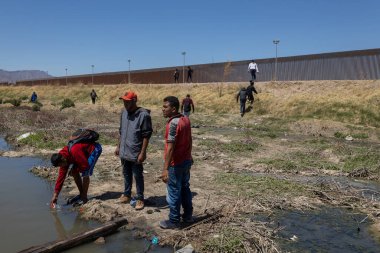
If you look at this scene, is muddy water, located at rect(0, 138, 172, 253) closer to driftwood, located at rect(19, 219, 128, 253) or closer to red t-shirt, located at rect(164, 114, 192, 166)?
driftwood, located at rect(19, 219, 128, 253)

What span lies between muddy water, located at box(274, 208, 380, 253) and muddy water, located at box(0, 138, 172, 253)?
183cm

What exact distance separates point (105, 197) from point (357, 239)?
14.3 feet

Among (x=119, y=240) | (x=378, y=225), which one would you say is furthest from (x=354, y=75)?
(x=119, y=240)

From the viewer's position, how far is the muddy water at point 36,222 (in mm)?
5652

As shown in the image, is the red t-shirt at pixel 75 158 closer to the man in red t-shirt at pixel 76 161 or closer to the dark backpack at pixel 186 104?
the man in red t-shirt at pixel 76 161

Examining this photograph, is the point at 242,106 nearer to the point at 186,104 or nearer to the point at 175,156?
the point at 186,104

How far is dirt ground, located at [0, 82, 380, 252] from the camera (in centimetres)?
571

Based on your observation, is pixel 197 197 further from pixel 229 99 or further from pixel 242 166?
pixel 229 99

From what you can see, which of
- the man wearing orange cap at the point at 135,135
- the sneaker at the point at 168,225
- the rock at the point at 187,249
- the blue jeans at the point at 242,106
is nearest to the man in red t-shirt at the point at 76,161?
the man wearing orange cap at the point at 135,135

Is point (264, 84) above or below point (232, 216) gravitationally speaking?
above

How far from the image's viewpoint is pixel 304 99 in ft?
78.2

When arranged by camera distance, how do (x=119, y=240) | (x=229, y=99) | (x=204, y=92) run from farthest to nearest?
(x=204, y=92) < (x=229, y=99) < (x=119, y=240)

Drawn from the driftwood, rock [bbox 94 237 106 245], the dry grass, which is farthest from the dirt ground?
the dry grass

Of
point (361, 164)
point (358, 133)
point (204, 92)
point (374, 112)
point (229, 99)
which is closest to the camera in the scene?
point (361, 164)
